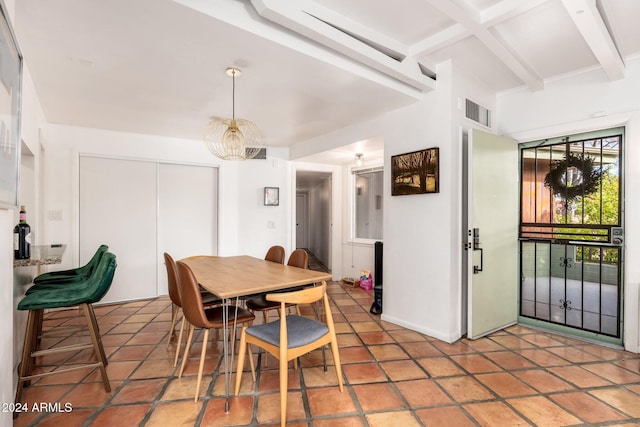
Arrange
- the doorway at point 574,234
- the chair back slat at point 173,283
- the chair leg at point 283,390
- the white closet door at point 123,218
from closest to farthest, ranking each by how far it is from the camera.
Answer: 1. the chair leg at point 283,390
2. the chair back slat at point 173,283
3. the doorway at point 574,234
4. the white closet door at point 123,218

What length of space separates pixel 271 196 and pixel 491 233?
3.21 meters

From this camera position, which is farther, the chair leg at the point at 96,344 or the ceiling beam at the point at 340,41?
the chair leg at the point at 96,344

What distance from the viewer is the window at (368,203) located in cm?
498

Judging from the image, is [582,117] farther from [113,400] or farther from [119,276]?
[119,276]

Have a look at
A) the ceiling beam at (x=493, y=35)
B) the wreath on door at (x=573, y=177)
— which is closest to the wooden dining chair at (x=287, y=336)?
the ceiling beam at (x=493, y=35)

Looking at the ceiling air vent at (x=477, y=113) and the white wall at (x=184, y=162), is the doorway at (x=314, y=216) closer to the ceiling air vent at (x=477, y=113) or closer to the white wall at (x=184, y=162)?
the white wall at (x=184, y=162)

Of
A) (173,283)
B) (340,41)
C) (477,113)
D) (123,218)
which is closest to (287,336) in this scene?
(173,283)

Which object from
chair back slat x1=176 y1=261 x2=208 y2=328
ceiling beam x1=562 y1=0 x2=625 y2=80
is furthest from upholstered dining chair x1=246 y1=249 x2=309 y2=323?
ceiling beam x1=562 y1=0 x2=625 y2=80

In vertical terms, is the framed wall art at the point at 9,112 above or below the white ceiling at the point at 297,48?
below

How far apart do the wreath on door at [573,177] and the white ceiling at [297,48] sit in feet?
2.56

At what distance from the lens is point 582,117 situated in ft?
9.41

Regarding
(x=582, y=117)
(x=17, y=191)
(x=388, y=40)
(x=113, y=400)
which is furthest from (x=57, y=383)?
(x=582, y=117)

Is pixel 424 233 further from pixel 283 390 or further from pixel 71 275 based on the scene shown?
pixel 71 275

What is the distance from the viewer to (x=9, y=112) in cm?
136
